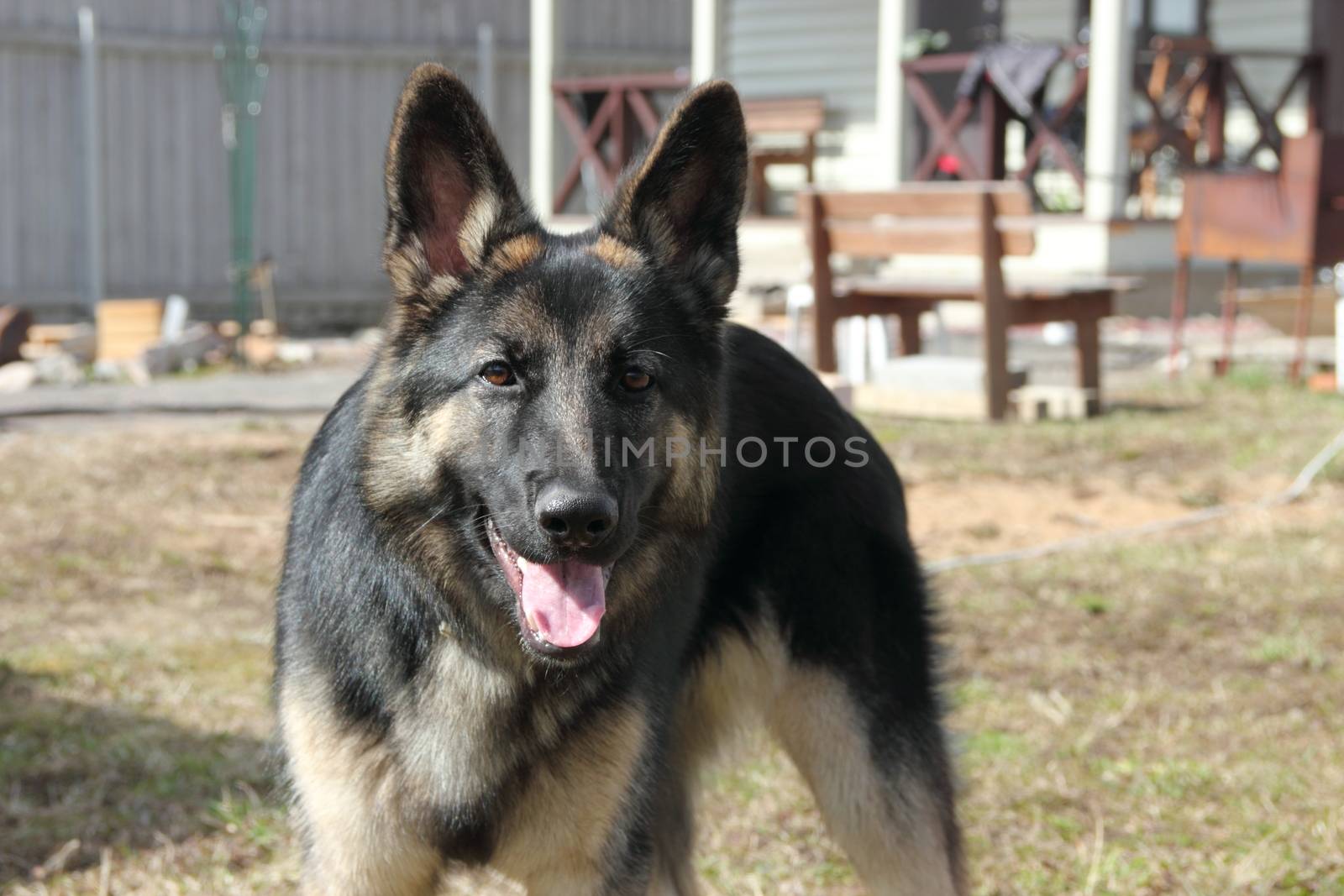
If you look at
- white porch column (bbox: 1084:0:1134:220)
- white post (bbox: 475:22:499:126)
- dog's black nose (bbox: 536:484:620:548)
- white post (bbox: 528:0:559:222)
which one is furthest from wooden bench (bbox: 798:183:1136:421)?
white post (bbox: 475:22:499:126)

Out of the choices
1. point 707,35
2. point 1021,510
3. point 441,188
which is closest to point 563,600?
point 441,188

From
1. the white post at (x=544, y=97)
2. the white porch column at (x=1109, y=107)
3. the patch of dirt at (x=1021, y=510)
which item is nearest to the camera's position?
the patch of dirt at (x=1021, y=510)

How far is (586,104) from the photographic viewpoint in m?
17.9

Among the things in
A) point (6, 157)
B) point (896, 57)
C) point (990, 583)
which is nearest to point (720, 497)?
point (990, 583)

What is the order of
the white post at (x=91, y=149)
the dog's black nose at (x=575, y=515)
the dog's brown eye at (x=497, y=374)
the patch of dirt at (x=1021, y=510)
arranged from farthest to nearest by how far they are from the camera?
the white post at (x=91, y=149) → the patch of dirt at (x=1021, y=510) → the dog's brown eye at (x=497, y=374) → the dog's black nose at (x=575, y=515)

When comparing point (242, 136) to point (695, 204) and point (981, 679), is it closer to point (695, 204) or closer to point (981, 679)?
point (981, 679)

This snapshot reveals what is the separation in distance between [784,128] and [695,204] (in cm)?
1379

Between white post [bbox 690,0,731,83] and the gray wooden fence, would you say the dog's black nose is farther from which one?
the gray wooden fence

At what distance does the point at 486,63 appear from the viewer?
19641mm

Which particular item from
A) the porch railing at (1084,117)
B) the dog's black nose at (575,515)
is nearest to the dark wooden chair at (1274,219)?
the porch railing at (1084,117)

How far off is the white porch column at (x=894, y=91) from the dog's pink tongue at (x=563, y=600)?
1281 centimetres

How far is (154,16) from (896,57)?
28.7ft

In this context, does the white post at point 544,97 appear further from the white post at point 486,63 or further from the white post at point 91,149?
the white post at point 91,149

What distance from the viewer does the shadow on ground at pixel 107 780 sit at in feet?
13.4
